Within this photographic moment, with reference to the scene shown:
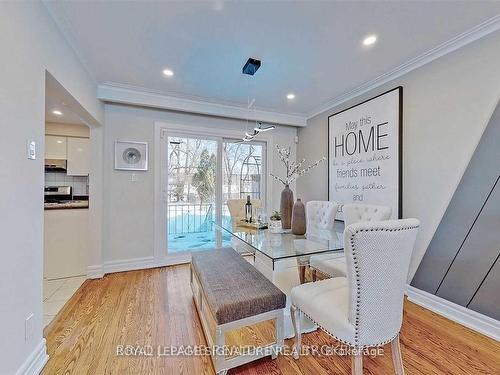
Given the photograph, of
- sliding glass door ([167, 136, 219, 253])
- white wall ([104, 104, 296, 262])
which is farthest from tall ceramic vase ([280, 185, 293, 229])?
white wall ([104, 104, 296, 262])

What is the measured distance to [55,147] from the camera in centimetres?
387

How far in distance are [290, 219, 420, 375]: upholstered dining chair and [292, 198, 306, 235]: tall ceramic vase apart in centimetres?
92

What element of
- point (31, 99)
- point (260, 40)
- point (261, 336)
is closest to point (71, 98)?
point (31, 99)

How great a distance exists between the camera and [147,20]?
5.94 feet

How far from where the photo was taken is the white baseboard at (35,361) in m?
1.34

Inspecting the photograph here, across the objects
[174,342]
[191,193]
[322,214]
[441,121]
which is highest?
[441,121]

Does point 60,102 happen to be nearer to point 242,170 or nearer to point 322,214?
point 242,170

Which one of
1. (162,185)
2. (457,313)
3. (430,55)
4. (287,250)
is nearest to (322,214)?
(287,250)

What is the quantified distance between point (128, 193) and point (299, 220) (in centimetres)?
248

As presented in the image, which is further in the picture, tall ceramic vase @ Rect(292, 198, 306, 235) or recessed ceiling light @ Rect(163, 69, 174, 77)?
recessed ceiling light @ Rect(163, 69, 174, 77)

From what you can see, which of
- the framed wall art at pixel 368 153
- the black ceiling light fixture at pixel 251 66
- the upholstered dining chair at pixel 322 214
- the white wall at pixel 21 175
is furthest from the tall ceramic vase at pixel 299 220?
the white wall at pixel 21 175

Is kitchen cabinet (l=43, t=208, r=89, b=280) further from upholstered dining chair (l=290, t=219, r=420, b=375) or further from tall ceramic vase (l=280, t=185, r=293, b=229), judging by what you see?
upholstered dining chair (l=290, t=219, r=420, b=375)

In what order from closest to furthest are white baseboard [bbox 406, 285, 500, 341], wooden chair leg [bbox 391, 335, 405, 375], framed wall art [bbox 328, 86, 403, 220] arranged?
wooden chair leg [bbox 391, 335, 405, 375], white baseboard [bbox 406, 285, 500, 341], framed wall art [bbox 328, 86, 403, 220]

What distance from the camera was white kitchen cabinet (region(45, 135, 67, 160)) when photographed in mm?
3821
